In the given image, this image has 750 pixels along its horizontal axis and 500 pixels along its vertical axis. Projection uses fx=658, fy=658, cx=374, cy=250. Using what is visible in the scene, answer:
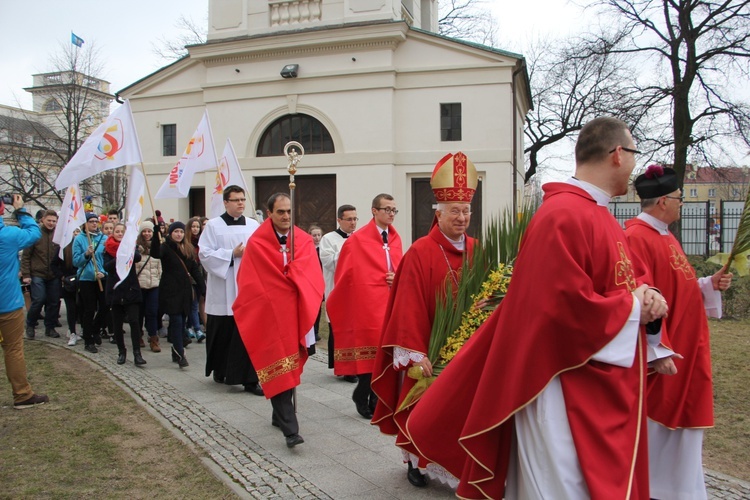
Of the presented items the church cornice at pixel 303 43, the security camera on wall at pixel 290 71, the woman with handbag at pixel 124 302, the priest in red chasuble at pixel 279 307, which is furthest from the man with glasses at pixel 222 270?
the security camera on wall at pixel 290 71

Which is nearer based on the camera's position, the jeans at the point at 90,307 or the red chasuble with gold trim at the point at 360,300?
the red chasuble with gold trim at the point at 360,300

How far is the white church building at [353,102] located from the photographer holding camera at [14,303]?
12656 millimetres

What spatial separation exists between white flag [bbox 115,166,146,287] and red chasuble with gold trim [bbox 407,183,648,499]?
664 cm

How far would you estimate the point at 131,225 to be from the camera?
864cm

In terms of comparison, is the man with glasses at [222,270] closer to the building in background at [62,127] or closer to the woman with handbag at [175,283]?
the woman with handbag at [175,283]

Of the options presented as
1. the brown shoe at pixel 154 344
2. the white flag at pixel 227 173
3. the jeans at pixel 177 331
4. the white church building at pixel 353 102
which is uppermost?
the white church building at pixel 353 102

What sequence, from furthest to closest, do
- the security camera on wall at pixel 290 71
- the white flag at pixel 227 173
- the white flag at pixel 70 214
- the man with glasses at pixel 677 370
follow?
the security camera on wall at pixel 290 71 < the white flag at pixel 227 173 < the white flag at pixel 70 214 < the man with glasses at pixel 677 370

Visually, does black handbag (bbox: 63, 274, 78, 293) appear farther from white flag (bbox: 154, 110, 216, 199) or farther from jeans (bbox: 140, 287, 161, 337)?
white flag (bbox: 154, 110, 216, 199)

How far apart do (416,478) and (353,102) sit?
52.1 feet

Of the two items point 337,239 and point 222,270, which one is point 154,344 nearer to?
point 222,270

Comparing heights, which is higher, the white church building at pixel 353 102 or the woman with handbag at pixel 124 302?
the white church building at pixel 353 102

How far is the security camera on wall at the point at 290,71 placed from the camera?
1948 centimetres

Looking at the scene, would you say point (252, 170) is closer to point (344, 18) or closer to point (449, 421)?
point (344, 18)

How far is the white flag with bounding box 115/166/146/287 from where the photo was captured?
8.48 meters
